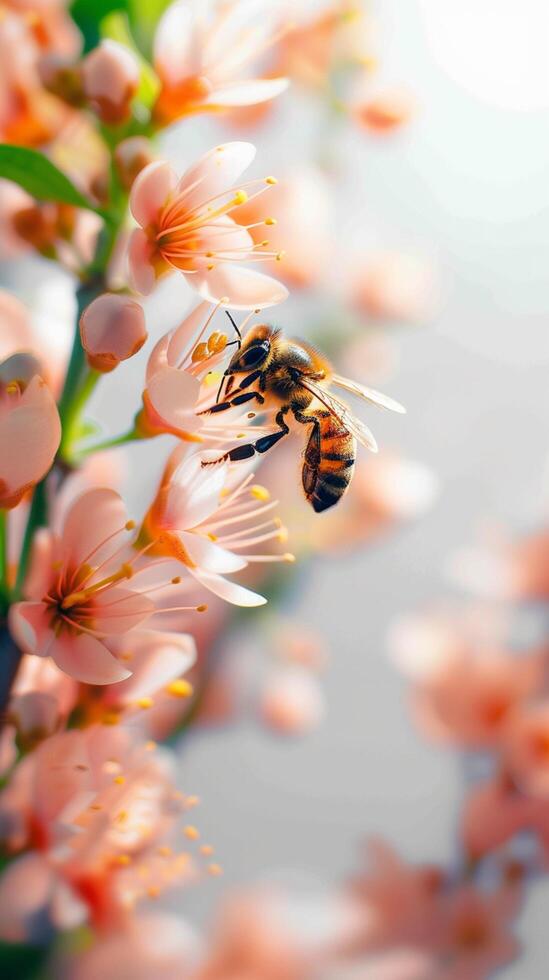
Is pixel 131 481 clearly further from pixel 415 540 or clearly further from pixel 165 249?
pixel 415 540

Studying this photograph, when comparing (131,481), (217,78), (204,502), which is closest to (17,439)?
(204,502)

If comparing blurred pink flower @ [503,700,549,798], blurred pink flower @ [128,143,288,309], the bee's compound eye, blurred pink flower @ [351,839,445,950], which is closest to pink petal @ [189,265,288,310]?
blurred pink flower @ [128,143,288,309]

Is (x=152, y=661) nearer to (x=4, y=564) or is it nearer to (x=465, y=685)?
(x=4, y=564)

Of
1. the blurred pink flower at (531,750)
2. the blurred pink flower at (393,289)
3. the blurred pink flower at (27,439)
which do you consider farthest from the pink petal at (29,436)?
the blurred pink flower at (393,289)

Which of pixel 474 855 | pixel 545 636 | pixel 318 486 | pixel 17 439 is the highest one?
pixel 17 439

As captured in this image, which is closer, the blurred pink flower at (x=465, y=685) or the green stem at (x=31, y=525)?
the green stem at (x=31, y=525)

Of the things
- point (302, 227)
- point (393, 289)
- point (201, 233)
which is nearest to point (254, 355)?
point (201, 233)

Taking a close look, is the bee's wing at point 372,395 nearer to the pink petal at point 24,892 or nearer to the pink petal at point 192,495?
the pink petal at point 192,495

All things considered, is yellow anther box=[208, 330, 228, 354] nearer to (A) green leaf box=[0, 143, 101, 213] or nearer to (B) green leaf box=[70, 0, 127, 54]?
(A) green leaf box=[0, 143, 101, 213]
